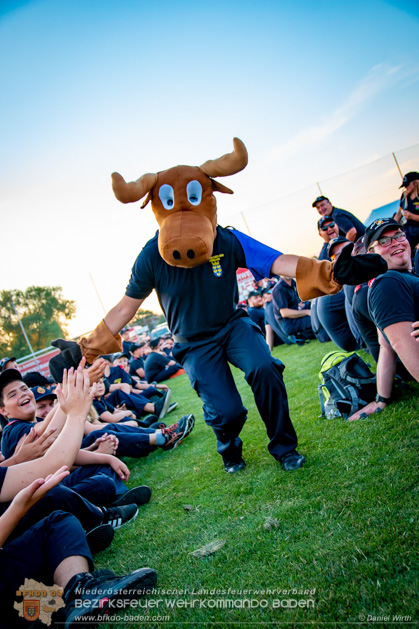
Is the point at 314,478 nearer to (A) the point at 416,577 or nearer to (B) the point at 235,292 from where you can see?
(A) the point at 416,577

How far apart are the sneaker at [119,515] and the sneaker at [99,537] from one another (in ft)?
0.88

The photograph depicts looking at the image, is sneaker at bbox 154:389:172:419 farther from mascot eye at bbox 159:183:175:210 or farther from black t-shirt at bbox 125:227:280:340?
mascot eye at bbox 159:183:175:210

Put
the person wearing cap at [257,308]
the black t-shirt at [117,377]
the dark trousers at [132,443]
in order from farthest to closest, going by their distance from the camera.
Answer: the person wearing cap at [257,308]
the black t-shirt at [117,377]
the dark trousers at [132,443]

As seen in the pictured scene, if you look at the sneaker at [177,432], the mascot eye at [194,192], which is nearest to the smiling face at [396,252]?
the mascot eye at [194,192]

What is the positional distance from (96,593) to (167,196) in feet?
8.03

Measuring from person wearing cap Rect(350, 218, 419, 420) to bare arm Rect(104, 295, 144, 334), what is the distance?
1848mm

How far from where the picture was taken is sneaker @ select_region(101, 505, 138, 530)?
302 centimetres

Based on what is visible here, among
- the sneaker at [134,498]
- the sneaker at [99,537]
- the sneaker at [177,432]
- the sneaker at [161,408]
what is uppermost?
the sneaker at [99,537]

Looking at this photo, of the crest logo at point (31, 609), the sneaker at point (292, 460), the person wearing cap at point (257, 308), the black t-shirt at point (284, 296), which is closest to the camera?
the crest logo at point (31, 609)

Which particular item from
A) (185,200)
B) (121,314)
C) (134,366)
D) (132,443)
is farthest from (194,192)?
(134,366)

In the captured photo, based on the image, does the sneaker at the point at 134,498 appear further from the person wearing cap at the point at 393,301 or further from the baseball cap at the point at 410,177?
the baseball cap at the point at 410,177

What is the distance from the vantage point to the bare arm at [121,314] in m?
3.16

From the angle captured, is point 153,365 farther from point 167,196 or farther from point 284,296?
point 167,196

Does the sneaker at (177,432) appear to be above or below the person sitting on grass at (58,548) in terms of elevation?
below
